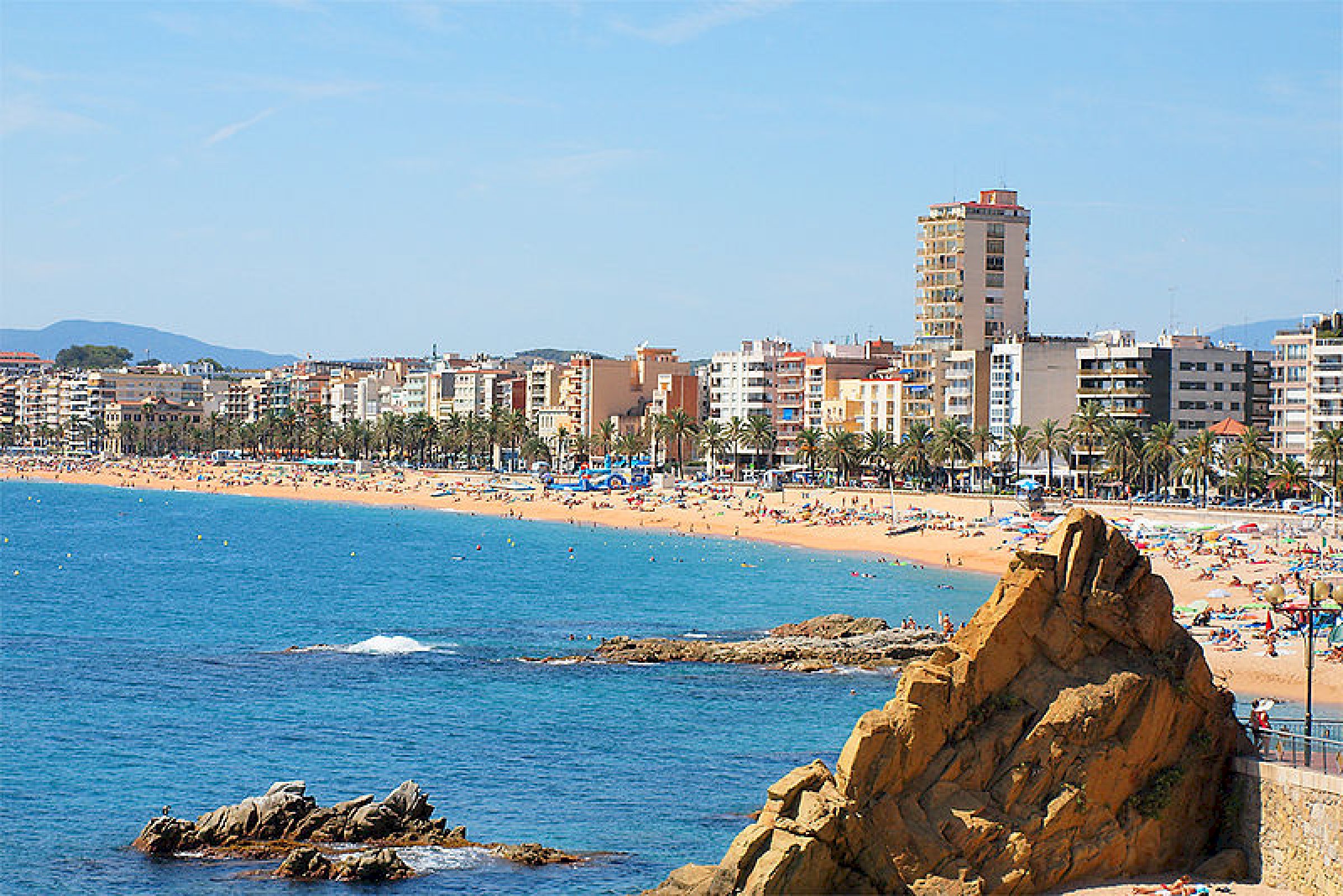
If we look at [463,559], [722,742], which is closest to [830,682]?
[722,742]

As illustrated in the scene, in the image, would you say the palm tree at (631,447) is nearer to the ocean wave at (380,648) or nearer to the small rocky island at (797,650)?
the ocean wave at (380,648)

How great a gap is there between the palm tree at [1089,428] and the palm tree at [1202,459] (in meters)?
6.41

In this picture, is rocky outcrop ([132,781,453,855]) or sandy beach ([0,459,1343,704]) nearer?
rocky outcrop ([132,781,453,855])

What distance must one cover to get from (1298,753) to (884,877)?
6817mm

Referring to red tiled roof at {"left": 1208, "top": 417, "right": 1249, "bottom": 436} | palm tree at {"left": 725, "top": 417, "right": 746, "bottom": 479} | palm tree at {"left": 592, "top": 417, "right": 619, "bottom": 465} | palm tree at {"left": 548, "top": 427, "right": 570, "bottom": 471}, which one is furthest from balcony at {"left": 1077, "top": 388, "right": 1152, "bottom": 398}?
palm tree at {"left": 548, "top": 427, "right": 570, "bottom": 471}

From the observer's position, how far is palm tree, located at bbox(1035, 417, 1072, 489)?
111750 millimetres

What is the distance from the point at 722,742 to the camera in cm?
3922

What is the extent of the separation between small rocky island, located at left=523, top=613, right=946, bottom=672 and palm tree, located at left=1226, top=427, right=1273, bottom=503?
4680 centimetres

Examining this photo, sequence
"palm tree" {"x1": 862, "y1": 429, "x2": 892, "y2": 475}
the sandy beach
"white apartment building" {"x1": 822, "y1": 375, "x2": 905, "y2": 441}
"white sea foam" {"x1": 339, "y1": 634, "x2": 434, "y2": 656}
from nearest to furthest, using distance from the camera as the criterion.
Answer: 1. the sandy beach
2. "white sea foam" {"x1": 339, "y1": 634, "x2": 434, "y2": 656}
3. "palm tree" {"x1": 862, "y1": 429, "x2": 892, "y2": 475}
4. "white apartment building" {"x1": 822, "y1": 375, "x2": 905, "y2": 441}

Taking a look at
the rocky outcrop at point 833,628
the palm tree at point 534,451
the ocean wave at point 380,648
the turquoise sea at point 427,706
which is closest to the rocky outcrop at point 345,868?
the turquoise sea at point 427,706

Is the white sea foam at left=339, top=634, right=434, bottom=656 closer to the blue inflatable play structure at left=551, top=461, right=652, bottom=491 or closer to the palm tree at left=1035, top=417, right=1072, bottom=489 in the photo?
the palm tree at left=1035, top=417, right=1072, bottom=489

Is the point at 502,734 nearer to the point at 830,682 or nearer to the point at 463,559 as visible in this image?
the point at 830,682

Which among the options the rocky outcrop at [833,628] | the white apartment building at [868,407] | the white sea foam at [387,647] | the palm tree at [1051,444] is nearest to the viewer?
the white sea foam at [387,647]

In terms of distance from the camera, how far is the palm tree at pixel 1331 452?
92062 mm
